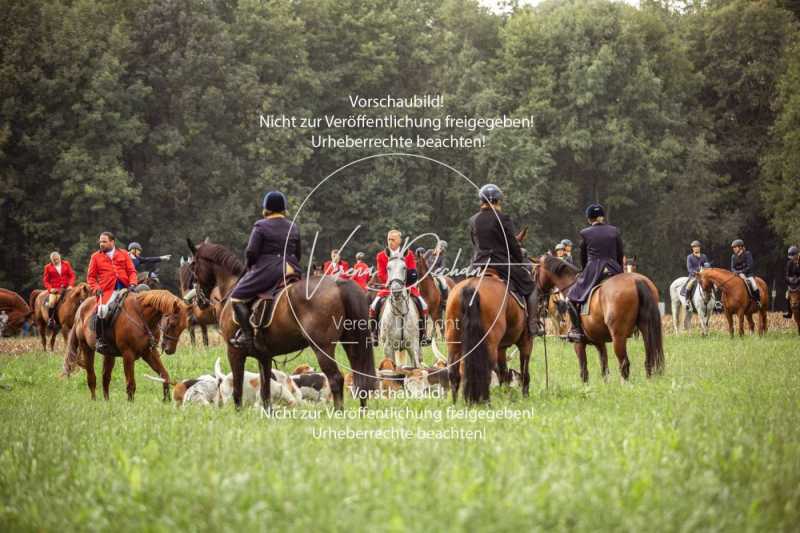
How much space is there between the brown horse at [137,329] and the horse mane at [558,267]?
576 centimetres

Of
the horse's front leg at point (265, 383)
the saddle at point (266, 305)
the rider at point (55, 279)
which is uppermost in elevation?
the rider at point (55, 279)

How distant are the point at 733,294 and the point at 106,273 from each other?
1716cm

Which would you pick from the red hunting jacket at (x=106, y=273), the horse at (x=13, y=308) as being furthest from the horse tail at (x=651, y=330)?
the horse at (x=13, y=308)

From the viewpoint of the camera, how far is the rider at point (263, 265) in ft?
37.8

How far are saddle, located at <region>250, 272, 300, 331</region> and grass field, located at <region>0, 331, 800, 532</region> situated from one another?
1029 mm

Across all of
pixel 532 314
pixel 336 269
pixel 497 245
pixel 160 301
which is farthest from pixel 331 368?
pixel 336 269

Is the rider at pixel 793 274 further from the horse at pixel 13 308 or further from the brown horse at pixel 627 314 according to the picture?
the horse at pixel 13 308

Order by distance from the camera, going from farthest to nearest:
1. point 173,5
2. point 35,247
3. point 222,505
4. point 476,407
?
1. point 173,5
2. point 35,247
3. point 476,407
4. point 222,505

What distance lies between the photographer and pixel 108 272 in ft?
49.3

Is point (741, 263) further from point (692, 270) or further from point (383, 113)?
point (383, 113)

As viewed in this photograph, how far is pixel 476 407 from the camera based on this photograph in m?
10.7

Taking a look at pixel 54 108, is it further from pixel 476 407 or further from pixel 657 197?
pixel 476 407

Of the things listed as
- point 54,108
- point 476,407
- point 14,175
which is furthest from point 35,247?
point 476,407

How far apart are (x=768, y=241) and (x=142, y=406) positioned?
43.8m
